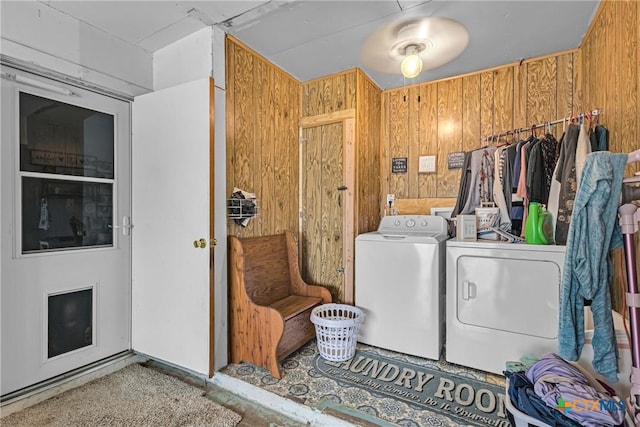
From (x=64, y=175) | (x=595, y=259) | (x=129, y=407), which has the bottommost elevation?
(x=129, y=407)

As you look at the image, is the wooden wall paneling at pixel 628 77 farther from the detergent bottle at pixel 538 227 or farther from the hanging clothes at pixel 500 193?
the hanging clothes at pixel 500 193

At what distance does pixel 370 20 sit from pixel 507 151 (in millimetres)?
1417

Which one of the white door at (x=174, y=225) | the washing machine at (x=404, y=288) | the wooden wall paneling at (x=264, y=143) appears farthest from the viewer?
the wooden wall paneling at (x=264, y=143)

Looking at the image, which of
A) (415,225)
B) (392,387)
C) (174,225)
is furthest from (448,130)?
(174,225)

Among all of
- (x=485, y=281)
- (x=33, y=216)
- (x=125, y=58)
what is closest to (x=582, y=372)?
(x=485, y=281)

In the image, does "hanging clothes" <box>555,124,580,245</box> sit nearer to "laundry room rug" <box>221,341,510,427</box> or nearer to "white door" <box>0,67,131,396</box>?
"laundry room rug" <box>221,341,510,427</box>

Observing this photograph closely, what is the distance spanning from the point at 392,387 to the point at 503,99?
8.05ft

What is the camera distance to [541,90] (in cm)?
242

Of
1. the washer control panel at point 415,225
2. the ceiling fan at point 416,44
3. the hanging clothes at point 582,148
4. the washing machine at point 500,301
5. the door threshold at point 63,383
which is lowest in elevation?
the door threshold at point 63,383

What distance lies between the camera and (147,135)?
2.11m

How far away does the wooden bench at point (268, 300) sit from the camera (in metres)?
1.92

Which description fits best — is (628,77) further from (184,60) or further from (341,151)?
(184,60)

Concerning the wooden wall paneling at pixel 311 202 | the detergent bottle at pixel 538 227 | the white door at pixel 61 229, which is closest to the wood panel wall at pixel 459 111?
the wooden wall paneling at pixel 311 202

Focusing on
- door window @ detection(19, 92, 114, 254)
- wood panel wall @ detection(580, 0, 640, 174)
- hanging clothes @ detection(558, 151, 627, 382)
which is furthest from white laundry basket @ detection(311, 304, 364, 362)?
wood panel wall @ detection(580, 0, 640, 174)
